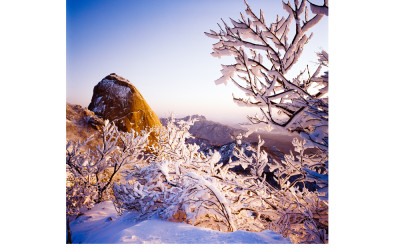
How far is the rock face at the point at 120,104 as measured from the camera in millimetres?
8870

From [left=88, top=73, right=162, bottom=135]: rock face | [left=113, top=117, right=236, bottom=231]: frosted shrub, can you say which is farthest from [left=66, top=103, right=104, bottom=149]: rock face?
[left=113, top=117, right=236, bottom=231]: frosted shrub

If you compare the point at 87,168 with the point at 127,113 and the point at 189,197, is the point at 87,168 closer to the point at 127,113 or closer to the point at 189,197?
the point at 189,197

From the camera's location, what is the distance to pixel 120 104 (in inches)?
361

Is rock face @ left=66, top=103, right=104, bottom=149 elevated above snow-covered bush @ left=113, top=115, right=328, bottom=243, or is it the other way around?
rock face @ left=66, top=103, right=104, bottom=149

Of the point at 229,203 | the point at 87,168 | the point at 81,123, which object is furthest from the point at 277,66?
the point at 81,123

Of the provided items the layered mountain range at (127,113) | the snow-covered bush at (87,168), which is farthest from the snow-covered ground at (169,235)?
the layered mountain range at (127,113)

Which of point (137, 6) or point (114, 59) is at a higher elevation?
point (137, 6)

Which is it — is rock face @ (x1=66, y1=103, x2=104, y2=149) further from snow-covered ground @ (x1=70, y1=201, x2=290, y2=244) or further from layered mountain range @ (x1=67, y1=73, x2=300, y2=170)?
snow-covered ground @ (x1=70, y1=201, x2=290, y2=244)

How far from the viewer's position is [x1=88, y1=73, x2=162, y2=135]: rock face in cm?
887
